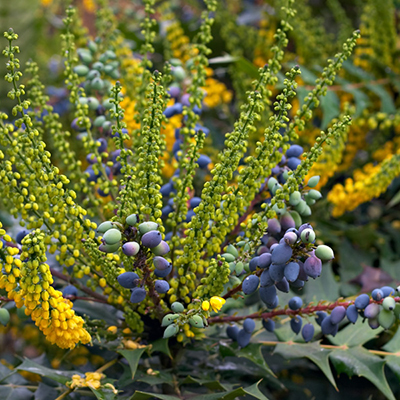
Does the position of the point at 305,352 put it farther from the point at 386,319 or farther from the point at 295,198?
the point at 295,198

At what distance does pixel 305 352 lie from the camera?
834mm

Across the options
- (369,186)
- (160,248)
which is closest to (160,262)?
(160,248)

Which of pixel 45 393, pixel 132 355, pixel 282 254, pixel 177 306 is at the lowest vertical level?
pixel 45 393

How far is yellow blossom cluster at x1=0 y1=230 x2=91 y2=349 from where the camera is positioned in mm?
563

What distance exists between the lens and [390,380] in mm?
1054

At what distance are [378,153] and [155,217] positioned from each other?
34.0 inches

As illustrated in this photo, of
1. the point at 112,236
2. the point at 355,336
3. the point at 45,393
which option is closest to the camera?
the point at 112,236

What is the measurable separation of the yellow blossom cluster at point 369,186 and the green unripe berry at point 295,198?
0.37 meters

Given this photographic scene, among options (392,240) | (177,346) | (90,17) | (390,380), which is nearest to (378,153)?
(392,240)

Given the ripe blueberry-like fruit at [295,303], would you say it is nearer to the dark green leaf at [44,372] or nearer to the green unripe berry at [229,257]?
the green unripe berry at [229,257]

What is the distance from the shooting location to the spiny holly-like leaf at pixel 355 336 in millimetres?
868

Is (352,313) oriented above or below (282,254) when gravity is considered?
below

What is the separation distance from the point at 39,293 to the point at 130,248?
0.13 metres

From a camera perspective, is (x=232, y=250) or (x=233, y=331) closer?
(x=232, y=250)
